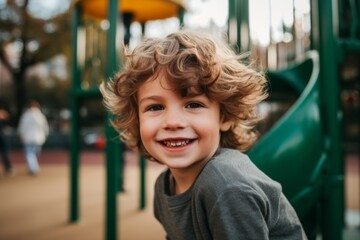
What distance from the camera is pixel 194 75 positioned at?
117 centimetres

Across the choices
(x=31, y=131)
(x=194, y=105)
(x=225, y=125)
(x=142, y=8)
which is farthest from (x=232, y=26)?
(x=31, y=131)

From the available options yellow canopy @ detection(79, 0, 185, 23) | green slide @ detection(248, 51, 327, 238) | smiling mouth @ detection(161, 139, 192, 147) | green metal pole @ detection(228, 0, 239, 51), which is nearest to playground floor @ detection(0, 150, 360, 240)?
green slide @ detection(248, 51, 327, 238)

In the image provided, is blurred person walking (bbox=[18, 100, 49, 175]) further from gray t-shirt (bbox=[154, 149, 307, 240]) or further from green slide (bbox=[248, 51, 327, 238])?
gray t-shirt (bbox=[154, 149, 307, 240])

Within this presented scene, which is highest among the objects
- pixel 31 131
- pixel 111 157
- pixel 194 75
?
pixel 194 75

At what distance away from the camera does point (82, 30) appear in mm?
3713

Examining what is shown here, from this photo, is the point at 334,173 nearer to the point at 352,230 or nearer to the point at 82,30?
the point at 352,230

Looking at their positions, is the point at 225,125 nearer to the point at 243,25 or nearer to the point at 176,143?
the point at 176,143

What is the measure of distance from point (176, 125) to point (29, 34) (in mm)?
14171

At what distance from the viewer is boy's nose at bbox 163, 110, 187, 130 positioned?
1128 millimetres

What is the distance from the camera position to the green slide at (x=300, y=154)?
156cm

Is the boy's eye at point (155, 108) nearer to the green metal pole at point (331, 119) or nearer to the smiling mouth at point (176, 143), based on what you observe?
the smiling mouth at point (176, 143)

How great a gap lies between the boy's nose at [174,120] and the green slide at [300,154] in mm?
515

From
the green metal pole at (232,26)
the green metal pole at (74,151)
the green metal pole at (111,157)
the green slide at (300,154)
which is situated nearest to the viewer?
the green slide at (300,154)

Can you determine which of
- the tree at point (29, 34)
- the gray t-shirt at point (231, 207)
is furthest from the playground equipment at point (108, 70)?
the tree at point (29, 34)
